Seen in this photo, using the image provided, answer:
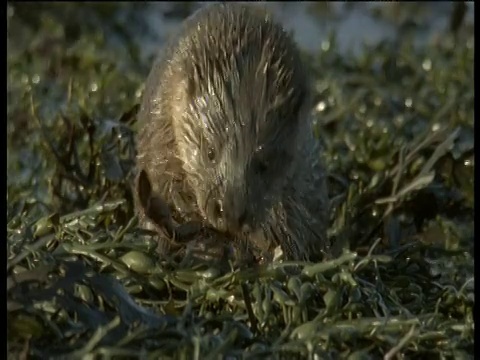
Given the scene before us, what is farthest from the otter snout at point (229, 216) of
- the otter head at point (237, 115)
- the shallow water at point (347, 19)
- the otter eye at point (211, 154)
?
the shallow water at point (347, 19)

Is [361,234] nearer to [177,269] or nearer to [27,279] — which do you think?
[177,269]

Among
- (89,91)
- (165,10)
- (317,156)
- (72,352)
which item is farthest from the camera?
(165,10)

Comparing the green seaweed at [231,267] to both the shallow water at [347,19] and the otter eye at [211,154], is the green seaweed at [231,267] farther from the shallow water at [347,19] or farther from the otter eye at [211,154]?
the otter eye at [211,154]

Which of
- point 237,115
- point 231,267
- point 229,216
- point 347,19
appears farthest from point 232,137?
point 347,19

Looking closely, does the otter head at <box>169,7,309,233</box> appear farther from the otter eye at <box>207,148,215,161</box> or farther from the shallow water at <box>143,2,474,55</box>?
the shallow water at <box>143,2,474,55</box>

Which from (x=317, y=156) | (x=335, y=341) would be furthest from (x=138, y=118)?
(x=335, y=341)

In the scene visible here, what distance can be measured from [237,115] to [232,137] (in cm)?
6

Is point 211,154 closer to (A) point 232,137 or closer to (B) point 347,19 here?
(A) point 232,137

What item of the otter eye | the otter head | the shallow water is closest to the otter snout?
the otter head

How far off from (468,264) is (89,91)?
2.03 metres

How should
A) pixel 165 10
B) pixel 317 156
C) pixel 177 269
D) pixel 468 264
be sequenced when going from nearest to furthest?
1. pixel 177 269
2. pixel 468 264
3. pixel 317 156
4. pixel 165 10

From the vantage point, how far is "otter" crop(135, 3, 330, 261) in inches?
127

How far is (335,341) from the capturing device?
275 centimetres

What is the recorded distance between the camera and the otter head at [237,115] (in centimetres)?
321
